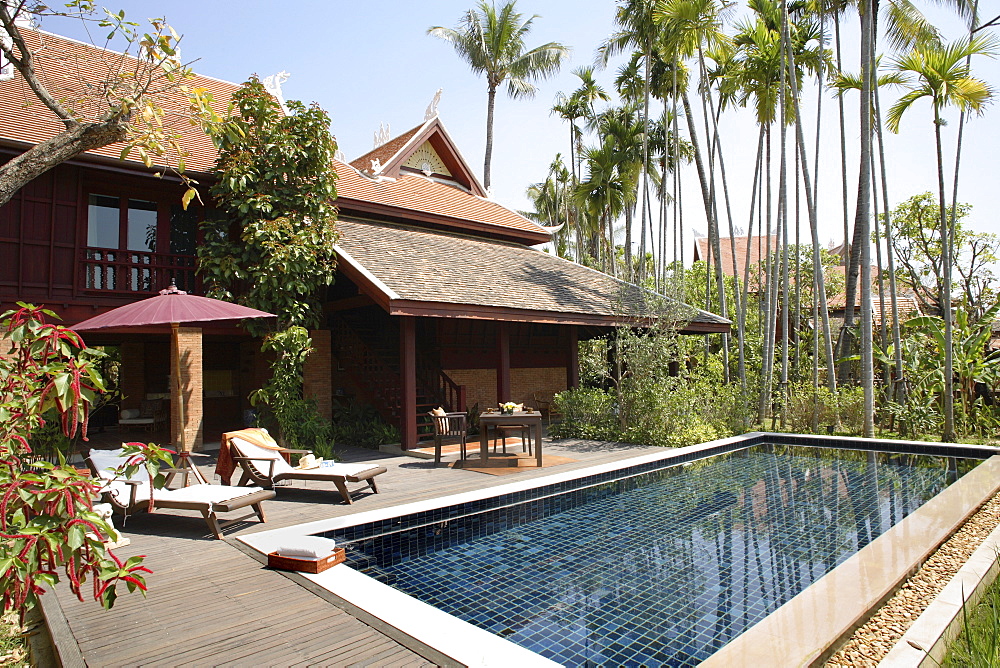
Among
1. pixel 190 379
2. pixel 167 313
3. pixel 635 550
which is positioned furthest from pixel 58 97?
pixel 635 550

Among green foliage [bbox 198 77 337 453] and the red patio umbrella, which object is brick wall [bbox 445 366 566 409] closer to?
green foliage [bbox 198 77 337 453]

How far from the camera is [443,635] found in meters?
3.51

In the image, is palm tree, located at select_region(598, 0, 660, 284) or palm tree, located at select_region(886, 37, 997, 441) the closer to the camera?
palm tree, located at select_region(886, 37, 997, 441)

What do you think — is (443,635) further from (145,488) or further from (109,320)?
(109,320)

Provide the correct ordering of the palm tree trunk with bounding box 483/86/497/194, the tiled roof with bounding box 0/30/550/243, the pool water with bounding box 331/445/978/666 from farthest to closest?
the palm tree trunk with bounding box 483/86/497/194, the tiled roof with bounding box 0/30/550/243, the pool water with bounding box 331/445/978/666

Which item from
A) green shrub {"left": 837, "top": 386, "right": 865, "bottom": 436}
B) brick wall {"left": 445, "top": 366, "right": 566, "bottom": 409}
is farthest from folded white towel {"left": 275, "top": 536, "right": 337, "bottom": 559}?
green shrub {"left": 837, "top": 386, "right": 865, "bottom": 436}

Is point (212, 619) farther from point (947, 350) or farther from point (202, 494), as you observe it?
point (947, 350)

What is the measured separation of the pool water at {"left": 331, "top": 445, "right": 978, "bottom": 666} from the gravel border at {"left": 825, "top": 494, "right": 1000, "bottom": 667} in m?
0.67

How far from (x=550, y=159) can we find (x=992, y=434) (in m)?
35.4

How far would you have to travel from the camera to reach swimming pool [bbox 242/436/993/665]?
421cm

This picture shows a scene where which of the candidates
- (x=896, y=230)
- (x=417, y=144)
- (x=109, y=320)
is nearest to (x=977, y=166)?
→ (x=896, y=230)

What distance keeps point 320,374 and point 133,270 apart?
12.6 ft

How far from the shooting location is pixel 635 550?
584cm

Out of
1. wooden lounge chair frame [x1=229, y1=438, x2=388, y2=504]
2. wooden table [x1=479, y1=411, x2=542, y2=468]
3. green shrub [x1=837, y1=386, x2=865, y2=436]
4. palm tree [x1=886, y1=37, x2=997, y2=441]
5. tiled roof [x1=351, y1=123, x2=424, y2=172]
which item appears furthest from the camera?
tiled roof [x1=351, y1=123, x2=424, y2=172]
